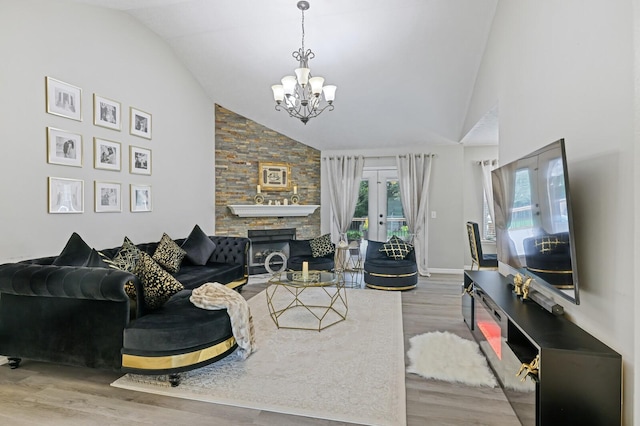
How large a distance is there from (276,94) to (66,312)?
107 inches

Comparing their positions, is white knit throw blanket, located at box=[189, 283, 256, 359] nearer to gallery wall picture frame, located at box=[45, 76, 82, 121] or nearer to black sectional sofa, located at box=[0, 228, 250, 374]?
black sectional sofa, located at box=[0, 228, 250, 374]

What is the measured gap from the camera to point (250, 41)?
172 inches

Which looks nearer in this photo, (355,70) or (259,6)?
(259,6)

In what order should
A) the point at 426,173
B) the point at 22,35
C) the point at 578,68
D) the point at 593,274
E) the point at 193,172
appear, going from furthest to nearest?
1. the point at 426,173
2. the point at 193,172
3. the point at 22,35
4. the point at 578,68
5. the point at 593,274

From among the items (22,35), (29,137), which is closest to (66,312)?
(29,137)

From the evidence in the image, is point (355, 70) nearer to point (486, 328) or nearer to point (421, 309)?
point (421, 309)

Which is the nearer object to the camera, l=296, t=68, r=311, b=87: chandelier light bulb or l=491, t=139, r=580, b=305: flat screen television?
l=491, t=139, r=580, b=305: flat screen television

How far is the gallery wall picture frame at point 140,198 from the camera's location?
4.30 metres

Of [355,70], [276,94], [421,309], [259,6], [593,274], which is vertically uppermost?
[259,6]

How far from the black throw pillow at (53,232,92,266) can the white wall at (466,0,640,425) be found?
3.78 m

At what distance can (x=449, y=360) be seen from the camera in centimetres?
272

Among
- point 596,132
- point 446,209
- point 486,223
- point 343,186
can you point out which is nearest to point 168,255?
point 343,186

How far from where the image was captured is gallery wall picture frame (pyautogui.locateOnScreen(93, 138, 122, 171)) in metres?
3.78

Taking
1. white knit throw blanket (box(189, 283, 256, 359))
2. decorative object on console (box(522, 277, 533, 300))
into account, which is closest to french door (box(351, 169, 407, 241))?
decorative object on console (box(522, 277, 533, 300))
